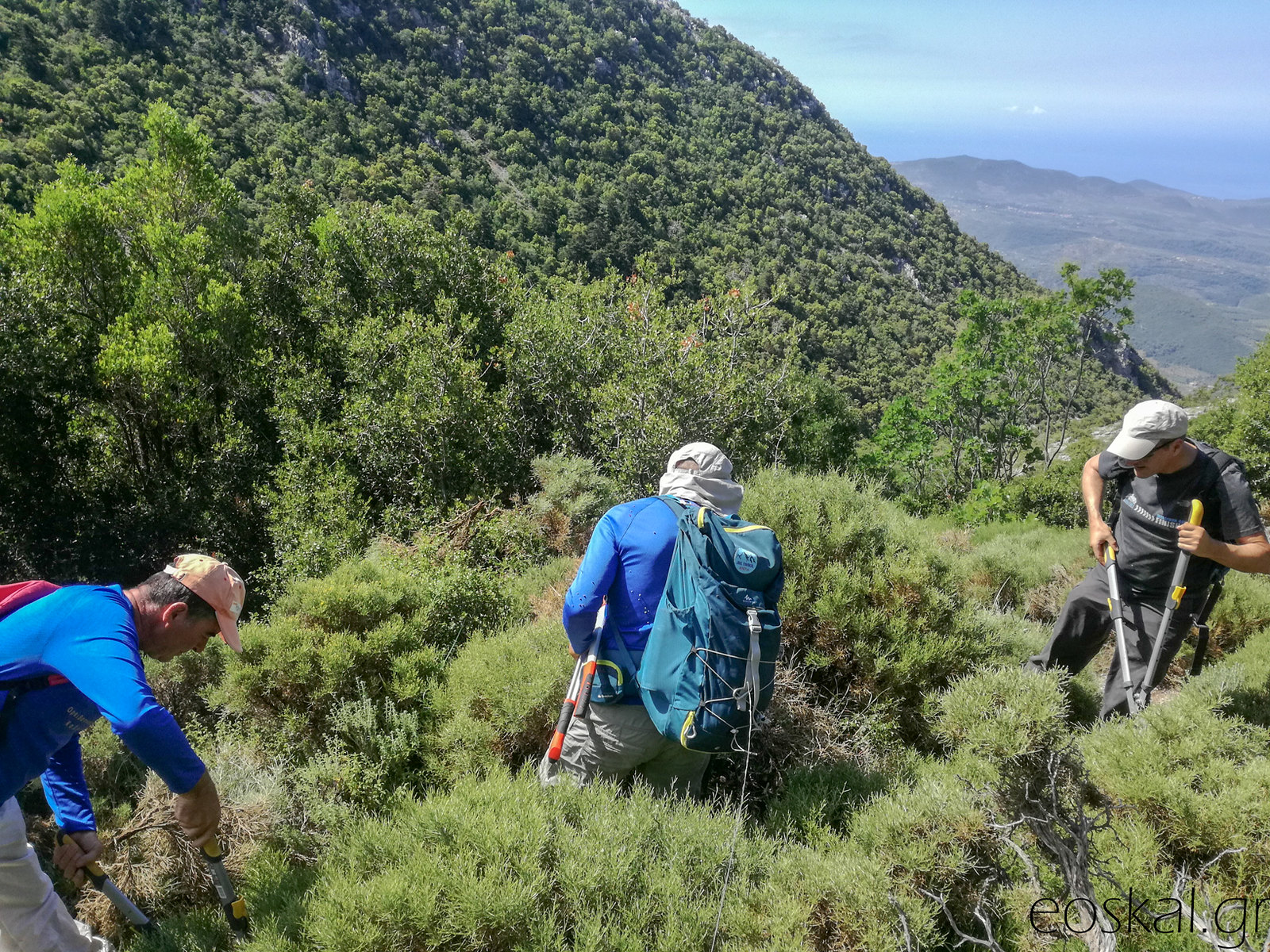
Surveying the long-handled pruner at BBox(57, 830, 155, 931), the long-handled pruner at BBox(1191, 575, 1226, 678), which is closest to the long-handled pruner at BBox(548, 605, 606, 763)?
the long-handled pruner at BBox(57, 830, 155, 931)

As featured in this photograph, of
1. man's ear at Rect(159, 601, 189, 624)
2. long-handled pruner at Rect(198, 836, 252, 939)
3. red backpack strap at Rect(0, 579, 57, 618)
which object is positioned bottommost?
long-handled pruner at Rect(198, 836, 252, 939)

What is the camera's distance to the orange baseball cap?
7.91ft

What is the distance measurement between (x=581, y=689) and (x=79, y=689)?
185 cm

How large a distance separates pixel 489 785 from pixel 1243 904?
2966mm

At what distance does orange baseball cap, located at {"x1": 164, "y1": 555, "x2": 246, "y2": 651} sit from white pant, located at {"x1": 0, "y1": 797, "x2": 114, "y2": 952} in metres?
1.13

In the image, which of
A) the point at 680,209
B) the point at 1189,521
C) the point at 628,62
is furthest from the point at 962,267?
the point at 1189,521

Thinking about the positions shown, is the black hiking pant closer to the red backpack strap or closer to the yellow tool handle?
the yellow tool handle

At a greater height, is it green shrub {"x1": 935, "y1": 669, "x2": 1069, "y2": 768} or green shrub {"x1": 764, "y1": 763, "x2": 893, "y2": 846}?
green shrub {"x1": 935, "y1": 669, "x2": 1069, "y2": 768}

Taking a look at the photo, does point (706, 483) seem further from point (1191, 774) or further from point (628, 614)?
point (1191, 774)

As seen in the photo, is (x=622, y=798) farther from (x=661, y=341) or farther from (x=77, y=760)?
(x=661, y=341)

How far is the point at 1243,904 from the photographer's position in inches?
93.9

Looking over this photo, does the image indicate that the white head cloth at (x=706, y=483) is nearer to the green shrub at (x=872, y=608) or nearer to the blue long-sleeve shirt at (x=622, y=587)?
the blue long-sleeve shirt at (x=622, y=587)

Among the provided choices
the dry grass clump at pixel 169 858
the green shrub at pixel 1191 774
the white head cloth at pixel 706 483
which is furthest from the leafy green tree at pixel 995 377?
the dry grass clump at pixel 169 858

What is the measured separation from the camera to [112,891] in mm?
2863
